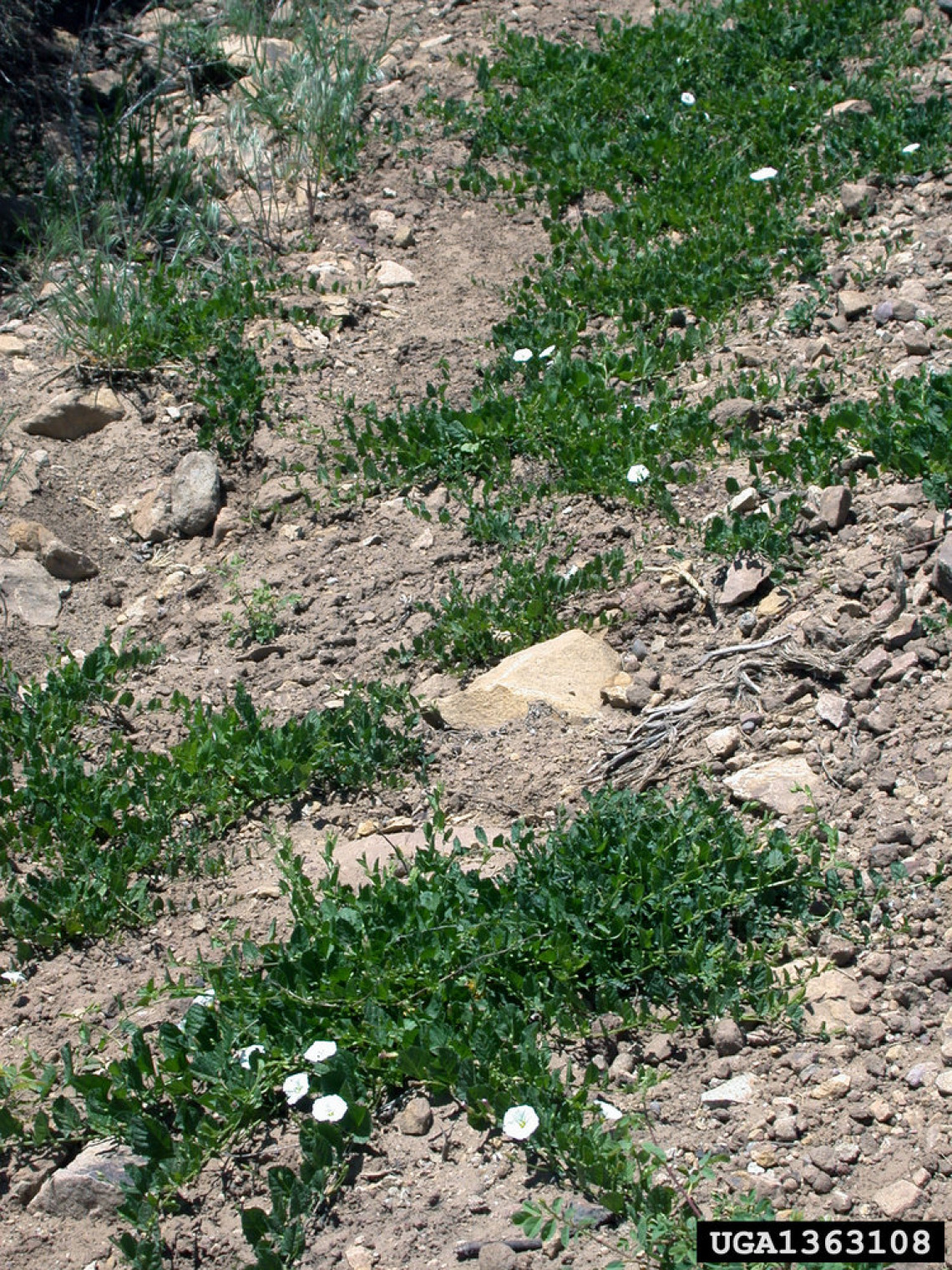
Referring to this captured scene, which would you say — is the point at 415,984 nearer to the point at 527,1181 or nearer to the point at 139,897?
the point at 527,1181

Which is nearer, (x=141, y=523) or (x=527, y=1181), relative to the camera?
(x=527, y=1181)

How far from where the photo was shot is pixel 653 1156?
96.0 inches

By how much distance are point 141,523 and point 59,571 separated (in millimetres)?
389

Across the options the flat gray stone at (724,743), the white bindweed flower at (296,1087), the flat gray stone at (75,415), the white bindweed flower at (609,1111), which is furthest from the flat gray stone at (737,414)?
the white bindweed flower at (296,1087)

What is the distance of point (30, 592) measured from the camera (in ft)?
14.8

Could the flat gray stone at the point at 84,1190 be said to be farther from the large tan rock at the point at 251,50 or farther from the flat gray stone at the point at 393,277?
the large tan rock at the point at 251,50

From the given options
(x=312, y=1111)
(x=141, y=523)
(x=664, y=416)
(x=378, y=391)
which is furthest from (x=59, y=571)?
(x=312, y=1111)

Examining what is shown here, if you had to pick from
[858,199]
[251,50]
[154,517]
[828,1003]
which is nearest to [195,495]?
[154,517]

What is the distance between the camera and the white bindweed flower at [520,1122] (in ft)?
8.07

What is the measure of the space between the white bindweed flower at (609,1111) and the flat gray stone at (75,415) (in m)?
3.67

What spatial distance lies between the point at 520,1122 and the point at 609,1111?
0.65 feet

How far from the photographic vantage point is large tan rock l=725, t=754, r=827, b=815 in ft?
10.4

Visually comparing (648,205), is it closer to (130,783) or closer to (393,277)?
(393,277)

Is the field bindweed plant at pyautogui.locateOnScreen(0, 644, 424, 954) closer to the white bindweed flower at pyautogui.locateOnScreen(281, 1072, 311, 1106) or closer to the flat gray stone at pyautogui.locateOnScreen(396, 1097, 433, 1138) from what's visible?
the white bindweed flower at pyautogui.locateOnScreen(281, 1072, 311, 1106)
